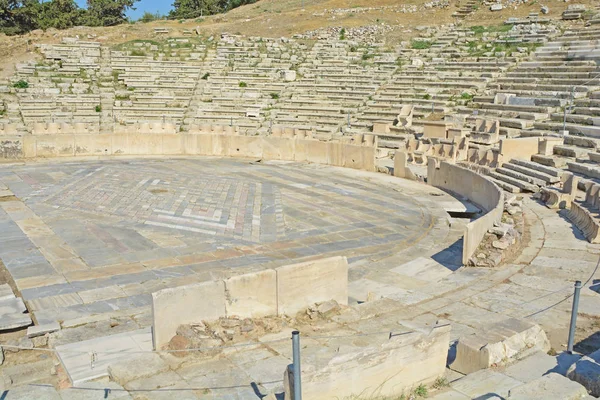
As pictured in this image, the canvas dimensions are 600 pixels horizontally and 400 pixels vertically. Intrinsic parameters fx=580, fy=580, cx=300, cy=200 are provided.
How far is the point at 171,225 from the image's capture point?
11820 mm

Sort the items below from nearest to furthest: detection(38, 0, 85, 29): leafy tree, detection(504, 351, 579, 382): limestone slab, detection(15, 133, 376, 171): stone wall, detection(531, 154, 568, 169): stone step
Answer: detection(504, 351, 579, 382): limestone slab < detection(531, 154, 568, 169): stone step < detection(15, 133, 376, 171): stone wall < detection(38, 0, 85, 29): leafy tree

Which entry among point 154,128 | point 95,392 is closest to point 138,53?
point 154,128

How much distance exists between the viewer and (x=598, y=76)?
2173 centimetres

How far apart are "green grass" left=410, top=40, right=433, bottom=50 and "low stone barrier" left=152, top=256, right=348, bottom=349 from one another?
25.5 metres

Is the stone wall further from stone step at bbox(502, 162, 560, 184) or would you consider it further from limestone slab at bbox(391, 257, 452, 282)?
limestone slab at bbox(391, 257, 452, 282)

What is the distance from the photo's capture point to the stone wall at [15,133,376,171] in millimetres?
19297

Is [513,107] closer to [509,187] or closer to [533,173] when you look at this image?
[533,173]

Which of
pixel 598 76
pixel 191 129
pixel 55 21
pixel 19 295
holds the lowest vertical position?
pixel 19 295

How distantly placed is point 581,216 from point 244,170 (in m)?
10.0

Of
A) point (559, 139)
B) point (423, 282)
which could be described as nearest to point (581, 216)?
point (423, 282)

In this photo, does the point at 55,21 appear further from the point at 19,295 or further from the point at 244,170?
the point at 19,295

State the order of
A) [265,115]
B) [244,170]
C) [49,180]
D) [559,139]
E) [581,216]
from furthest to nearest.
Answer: [265,115]
[244,170]
[559,139]
[49,180]
[581,216]

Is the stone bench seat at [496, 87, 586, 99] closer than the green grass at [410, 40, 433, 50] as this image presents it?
Yes

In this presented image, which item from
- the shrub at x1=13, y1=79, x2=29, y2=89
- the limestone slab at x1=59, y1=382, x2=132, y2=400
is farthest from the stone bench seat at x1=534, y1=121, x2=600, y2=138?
the shrub at x1=13, y1=79, x2=29, y2=89
